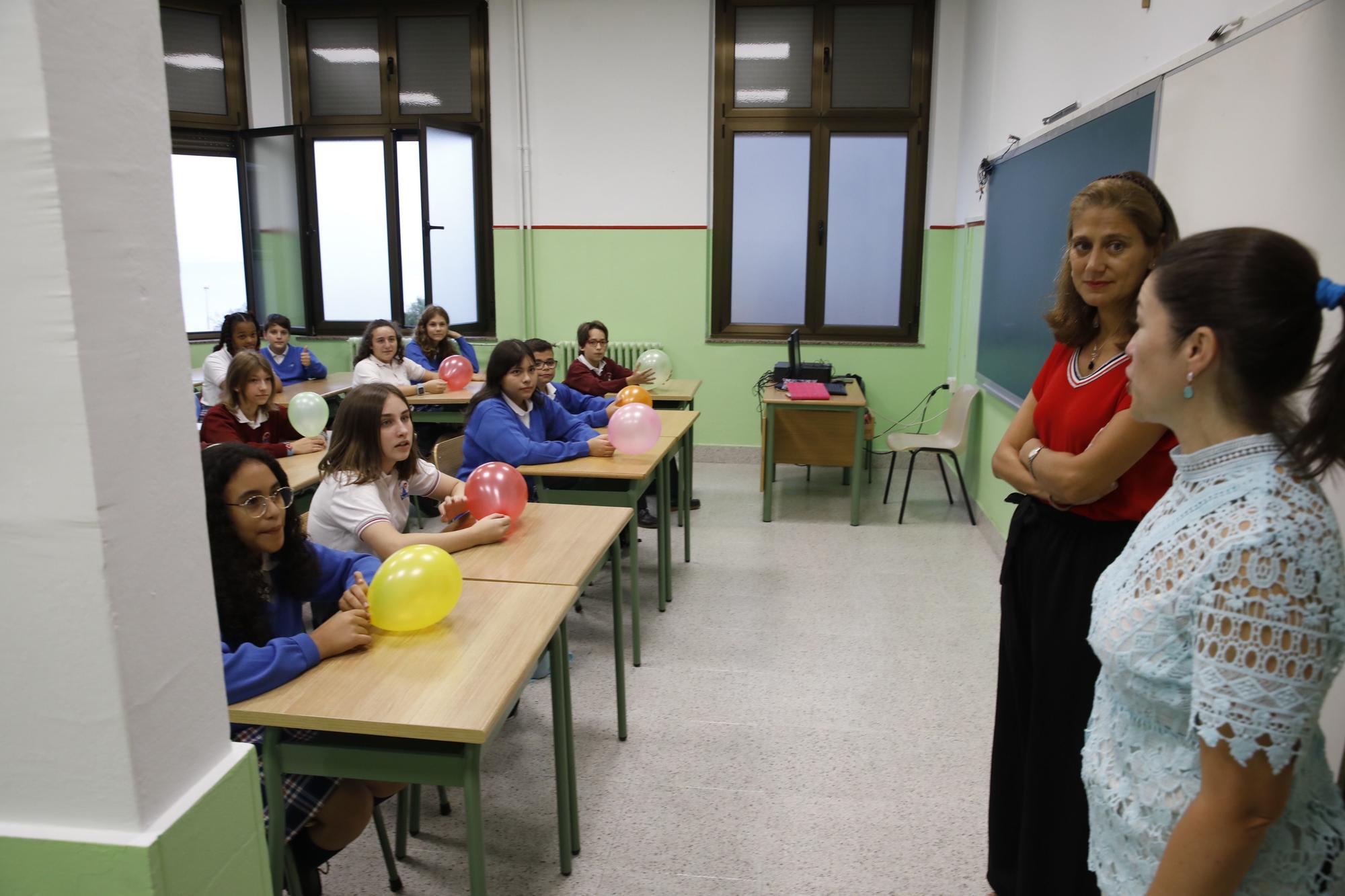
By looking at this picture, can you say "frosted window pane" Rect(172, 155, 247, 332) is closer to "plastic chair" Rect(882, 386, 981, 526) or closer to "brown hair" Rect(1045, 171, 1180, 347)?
"plastic chair" Rect(882, 386, 981, 526)

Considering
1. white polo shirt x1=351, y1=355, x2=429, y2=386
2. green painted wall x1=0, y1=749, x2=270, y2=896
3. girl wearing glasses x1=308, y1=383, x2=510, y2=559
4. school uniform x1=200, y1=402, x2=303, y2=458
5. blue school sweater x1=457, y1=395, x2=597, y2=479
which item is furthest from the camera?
white polo shirt x1=351, y1=355, x2=429, y2=386

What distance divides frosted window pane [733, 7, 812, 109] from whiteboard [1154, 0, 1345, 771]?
4109 mm

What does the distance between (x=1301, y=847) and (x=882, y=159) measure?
6.07 m

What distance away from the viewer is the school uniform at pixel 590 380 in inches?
203

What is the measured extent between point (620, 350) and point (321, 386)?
2167 millimetres

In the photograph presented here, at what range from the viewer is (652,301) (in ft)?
22.2

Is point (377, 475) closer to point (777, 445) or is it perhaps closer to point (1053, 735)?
point (1053, 735)

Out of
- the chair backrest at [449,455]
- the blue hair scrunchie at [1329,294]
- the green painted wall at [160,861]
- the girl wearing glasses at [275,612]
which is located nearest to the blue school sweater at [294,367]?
the chair backrest at [449,455]

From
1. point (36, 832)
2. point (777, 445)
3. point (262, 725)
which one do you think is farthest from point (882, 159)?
point (36, 832)

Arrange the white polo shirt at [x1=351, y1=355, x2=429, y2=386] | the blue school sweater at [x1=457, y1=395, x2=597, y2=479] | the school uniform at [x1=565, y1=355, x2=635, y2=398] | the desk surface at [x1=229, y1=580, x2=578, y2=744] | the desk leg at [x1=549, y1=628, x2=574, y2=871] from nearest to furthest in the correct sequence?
1. the desk surface at [x1=229, y1=580, x2=578, y2=744]
2. the desk leg at [x1=549, y1=628, x2=574, y2=871]
3. the blue school sweater at [x1=457, y1=395, x2=597, y2=479]
4. the school uniform at [x1=565, y1=355, x2=635, y2=398]
5. the white polo shirt at [x1=351, y1=355, x2=429, y2=386]

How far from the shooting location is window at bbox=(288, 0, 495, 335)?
21.1 ft

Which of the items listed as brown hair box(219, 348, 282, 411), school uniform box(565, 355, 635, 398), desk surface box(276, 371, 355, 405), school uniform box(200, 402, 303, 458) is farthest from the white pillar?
desk surface box(276, 371, 355, 405)

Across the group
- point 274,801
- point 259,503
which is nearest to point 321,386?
point 259,503

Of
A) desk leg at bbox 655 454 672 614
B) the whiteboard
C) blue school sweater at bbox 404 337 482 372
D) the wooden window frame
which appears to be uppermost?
the wooden window frame
